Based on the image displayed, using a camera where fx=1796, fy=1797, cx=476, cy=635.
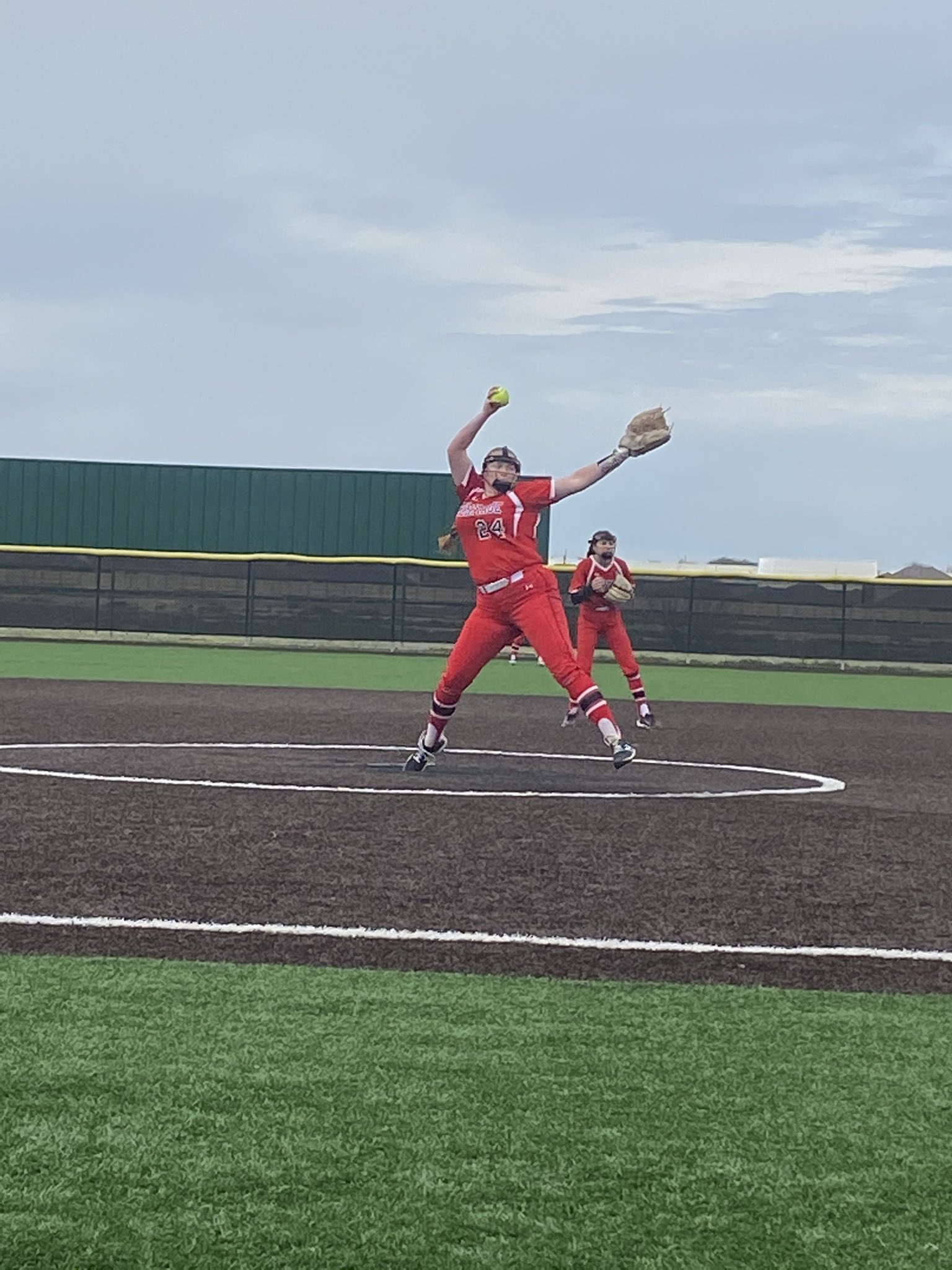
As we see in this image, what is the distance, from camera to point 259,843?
9.24 metres

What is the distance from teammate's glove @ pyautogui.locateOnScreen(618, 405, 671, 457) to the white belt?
4.02 ft

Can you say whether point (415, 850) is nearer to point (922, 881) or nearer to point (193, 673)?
point (922, 881)

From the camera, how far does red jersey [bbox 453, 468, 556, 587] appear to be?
524 inches

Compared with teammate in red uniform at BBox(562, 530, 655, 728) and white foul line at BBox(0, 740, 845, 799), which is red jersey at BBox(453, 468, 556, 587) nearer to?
white foul line at BBox(0, 740, 845, 799)

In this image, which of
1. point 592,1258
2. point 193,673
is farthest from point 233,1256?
point 193,673

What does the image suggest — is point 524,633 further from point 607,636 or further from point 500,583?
point 607,636

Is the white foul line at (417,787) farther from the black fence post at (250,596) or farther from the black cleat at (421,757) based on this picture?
the black fence post at (250,596)

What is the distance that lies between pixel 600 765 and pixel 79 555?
24986 mm

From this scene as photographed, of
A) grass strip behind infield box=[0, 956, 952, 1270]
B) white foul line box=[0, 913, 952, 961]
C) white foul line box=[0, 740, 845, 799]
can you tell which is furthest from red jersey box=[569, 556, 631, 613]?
grass strip behind infield box=[0, 956, 952, 1270]

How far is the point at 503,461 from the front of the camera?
13523 millimetres

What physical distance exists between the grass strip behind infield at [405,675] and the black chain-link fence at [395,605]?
3.75 feet

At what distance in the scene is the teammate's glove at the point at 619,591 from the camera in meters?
18.9

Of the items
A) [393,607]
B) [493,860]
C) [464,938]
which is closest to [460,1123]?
[464,938]

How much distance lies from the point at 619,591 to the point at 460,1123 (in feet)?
48.0
